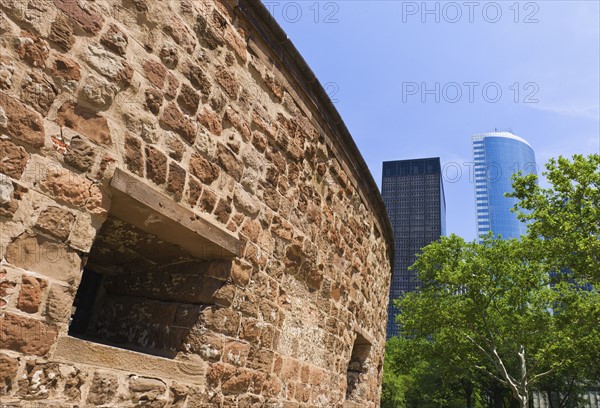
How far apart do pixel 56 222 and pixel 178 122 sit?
97 centimetres

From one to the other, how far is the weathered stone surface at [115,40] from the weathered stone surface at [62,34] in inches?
7.1

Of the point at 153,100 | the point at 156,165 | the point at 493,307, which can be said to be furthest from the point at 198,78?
the point at 493,307

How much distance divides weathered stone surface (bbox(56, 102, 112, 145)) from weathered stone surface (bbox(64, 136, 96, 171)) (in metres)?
0.05

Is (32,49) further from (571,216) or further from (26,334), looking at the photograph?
(571,216)

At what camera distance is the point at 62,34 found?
2217mm

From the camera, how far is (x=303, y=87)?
166 inches

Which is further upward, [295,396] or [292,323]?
[292,323]

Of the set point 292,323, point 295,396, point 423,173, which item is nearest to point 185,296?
point 292,323

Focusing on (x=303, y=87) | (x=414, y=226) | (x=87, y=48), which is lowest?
(x=87, y=48)

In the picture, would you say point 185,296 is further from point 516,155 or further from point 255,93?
point 516,155

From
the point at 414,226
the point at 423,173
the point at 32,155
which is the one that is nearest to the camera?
the point at 32,155

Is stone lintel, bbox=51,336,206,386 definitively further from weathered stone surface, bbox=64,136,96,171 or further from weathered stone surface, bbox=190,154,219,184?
weathered stone surface, bbox=190,154,219,184

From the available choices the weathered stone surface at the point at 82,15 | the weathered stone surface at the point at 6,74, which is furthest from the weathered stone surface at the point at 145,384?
the weathered stone surface at the point at 82,15

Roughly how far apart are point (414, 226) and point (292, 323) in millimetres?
92122
